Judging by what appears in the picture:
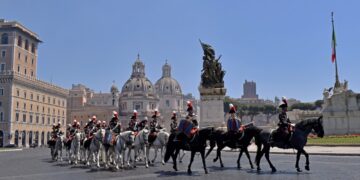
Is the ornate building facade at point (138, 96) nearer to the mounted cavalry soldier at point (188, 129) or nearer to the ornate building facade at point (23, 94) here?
the ornate building facade at point (23, 94)

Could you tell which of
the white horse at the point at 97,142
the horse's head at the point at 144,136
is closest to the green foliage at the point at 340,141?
the horse's head at the point at 144,136

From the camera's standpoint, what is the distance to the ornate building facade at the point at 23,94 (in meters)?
83.2

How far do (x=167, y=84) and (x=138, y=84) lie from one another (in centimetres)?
2021

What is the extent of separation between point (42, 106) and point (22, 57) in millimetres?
13764

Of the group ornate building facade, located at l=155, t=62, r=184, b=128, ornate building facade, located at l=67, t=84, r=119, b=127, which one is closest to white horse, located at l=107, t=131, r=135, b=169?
ornate building facade, located at l=67, t=84, r=119, b=127

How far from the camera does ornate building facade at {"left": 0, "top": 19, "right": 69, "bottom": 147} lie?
83188 millimetres

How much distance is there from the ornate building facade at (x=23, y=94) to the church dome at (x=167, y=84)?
80287mm

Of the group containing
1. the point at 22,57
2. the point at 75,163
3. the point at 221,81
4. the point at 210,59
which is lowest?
the point at 75,163

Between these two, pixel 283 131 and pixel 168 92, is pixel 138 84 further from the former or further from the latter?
pixel 283 131

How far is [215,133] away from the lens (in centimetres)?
1925

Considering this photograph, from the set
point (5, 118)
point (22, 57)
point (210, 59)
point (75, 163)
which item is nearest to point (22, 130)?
point (5, 118)

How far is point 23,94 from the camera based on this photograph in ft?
291

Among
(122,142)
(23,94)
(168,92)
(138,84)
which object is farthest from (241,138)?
(168,92)

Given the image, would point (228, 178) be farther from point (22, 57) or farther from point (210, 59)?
point (22, 57)
